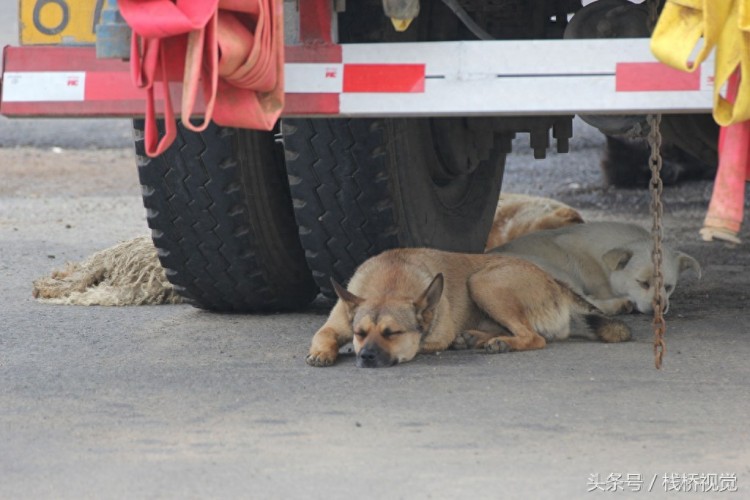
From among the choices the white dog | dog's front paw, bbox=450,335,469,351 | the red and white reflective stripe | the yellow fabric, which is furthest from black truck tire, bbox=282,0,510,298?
the yellow fabric

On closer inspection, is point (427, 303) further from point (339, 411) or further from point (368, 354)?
point (339, 411)

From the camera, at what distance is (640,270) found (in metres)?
5.95

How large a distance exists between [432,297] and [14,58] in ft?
5.65

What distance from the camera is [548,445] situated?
3.47 metres

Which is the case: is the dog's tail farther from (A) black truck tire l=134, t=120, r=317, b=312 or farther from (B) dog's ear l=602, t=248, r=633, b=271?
(A) black truck tire l=134, t=120, r=317, b=312

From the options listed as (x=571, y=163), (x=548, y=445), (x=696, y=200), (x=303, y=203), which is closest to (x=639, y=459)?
(x=548, y=445)

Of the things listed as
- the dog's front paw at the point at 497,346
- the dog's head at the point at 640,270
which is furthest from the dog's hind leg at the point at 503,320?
the dog's head at the point at 640,270

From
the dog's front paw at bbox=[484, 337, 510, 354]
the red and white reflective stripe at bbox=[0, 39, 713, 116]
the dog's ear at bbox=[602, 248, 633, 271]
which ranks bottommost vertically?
the dog's front paw at bbox=[484, 337, 510, 354]

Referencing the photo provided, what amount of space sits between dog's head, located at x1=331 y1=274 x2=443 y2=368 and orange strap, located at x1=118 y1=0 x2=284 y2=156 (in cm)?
126

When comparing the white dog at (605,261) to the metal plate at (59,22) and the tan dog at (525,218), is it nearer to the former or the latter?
the tan dog at (525,218)

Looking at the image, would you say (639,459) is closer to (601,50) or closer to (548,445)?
Answer: (548,445)

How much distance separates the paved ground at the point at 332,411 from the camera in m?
3.22

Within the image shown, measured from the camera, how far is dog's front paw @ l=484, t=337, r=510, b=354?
4.81 meters

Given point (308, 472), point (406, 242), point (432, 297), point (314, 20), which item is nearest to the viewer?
point (308, 472)
